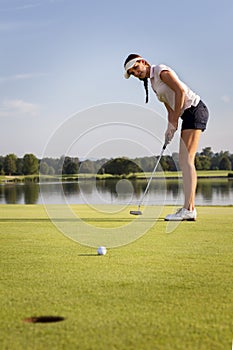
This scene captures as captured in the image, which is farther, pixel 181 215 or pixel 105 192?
pixel 105 192

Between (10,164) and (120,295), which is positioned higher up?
(10,164)

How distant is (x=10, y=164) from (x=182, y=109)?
86347 millimetres

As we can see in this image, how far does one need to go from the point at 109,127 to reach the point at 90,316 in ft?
13.5

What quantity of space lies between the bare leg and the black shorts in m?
0.06

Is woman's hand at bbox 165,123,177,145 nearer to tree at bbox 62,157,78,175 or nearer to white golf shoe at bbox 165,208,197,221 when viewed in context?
white golf shoe at bbox 165,208,197,221

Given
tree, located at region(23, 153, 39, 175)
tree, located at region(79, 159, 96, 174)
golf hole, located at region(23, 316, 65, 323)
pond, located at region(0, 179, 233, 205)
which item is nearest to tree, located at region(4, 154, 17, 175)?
tree, located at region(23, 153, 39, 175)

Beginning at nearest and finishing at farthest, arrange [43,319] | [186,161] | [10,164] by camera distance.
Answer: [43,319], [186,161], [10,164]

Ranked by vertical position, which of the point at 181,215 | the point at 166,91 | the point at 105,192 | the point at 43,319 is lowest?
the point at 43,319

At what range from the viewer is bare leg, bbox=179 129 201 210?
6516 mm

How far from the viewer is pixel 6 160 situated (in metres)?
91.4

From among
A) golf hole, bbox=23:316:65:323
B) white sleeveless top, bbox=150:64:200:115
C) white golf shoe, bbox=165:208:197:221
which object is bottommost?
golf hole, bbox=23:316:65:323

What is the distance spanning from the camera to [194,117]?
6.51 metres

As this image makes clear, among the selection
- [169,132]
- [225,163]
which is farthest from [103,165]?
[225,163]

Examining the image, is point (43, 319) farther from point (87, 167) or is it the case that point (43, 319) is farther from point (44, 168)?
point (87, 167)
